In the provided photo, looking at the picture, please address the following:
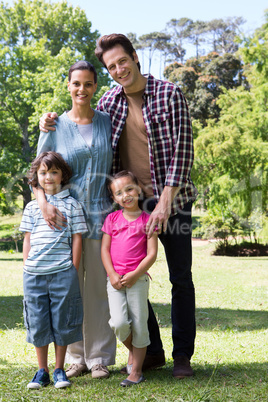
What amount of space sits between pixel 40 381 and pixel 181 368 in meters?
0.89

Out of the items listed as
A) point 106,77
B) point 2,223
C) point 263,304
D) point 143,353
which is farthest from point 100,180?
point 2,223

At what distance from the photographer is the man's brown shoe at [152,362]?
3.17 m

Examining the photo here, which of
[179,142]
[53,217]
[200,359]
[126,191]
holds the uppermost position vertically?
[179,142]

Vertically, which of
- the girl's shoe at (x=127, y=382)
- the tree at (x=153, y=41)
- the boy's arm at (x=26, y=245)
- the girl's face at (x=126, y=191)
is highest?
the tree at (x=153, y=41)

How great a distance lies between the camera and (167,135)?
9.78ft

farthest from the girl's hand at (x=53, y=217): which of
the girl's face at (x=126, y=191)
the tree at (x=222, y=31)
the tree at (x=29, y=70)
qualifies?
the tree at (x=222, y=31)

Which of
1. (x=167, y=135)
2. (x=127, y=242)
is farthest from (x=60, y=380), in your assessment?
(x=167, y=135)

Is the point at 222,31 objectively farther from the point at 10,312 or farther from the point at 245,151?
the point at 10,312

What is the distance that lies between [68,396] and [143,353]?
0.51 meters

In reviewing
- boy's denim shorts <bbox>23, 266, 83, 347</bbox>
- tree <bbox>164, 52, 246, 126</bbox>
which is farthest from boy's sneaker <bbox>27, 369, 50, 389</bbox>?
tree <bbox>164, 52, 246, 126</bbox>

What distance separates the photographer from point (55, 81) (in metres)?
19.1

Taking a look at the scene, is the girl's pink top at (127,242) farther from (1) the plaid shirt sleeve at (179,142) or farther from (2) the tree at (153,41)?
(2) the tree at (153,41)

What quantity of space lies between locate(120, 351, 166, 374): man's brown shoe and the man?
173 millimetres

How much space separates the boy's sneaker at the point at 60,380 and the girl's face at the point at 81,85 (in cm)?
167
